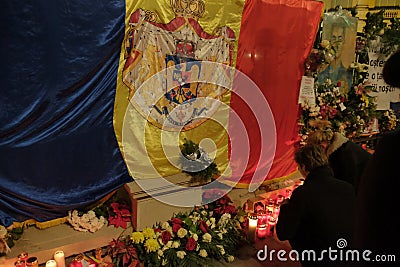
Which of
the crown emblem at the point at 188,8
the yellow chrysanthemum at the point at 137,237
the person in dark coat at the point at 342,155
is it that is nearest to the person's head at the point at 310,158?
the person in dark coat at the point at 342,155

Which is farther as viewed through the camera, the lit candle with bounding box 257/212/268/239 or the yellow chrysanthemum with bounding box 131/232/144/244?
the lit candle with bounding box 257/212/268/239

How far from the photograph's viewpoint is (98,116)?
279cm

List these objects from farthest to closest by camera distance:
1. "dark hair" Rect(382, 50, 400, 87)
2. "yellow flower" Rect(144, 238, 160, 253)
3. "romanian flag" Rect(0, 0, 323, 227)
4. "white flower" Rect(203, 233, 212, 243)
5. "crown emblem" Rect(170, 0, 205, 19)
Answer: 1. "crown emblem" Rect(170, 0, 205, 19)
2. "white flower" Rect(203, 233, 212, 243)
3. "yellow flower" Rect(144, 238, 160, 253)
4. "romanian flag" Rect(0, 0, 323, 227)
5. "dark hair" Rect(382, 50, 400, 87)

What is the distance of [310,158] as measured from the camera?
6.95 ft

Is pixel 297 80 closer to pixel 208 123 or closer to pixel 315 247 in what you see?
pixel 208 123

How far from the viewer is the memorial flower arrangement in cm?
266

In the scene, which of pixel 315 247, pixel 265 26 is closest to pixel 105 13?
pixel 265 26

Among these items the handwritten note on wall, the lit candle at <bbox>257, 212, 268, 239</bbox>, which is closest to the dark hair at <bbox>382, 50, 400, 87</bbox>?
the lit candle at <bbox>257, 212, 268, 239</bbox>

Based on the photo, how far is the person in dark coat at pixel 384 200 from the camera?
955 mm

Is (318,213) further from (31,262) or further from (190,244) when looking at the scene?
(31,262)

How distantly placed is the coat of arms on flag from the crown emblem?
0.02m

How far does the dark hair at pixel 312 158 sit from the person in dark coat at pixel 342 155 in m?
0.41

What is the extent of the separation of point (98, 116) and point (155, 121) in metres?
0.51

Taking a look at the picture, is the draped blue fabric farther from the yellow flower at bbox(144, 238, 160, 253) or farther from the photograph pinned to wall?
the photograph pinned to wall
